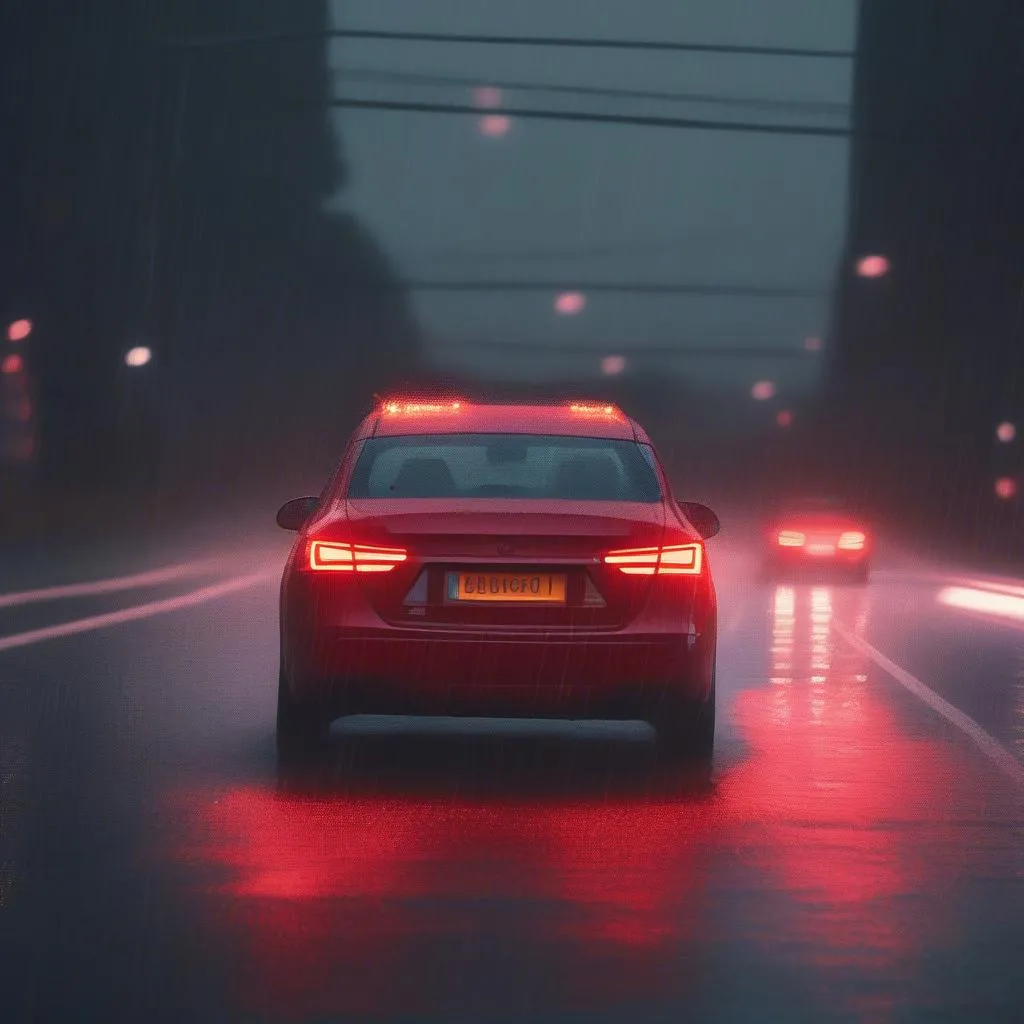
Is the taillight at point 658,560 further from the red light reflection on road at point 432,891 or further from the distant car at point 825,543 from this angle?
the distant car at point 825,543

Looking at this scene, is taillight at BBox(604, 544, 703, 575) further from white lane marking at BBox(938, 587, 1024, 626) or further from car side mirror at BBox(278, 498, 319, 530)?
white lane marking at BBox(938, 587, 1024, 626)

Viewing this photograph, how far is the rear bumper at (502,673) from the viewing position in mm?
10531

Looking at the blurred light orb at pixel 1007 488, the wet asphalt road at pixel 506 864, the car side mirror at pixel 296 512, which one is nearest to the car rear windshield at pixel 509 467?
the car side mirror at pixel 296 512

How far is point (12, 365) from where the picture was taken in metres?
51.6

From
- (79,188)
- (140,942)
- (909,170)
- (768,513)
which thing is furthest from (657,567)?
(909,170)

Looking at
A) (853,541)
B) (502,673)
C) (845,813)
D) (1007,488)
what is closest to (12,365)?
(853,541)

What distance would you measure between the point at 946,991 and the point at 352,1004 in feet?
5.26

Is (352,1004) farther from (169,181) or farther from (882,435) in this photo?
(882,435)

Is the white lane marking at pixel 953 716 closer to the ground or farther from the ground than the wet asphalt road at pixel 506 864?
closer to the ground

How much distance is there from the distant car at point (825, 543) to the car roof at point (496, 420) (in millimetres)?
25020

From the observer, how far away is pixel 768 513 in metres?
40.8

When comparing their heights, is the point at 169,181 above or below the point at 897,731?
above

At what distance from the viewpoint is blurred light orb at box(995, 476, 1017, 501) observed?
197 feet

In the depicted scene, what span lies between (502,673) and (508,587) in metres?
0.38
